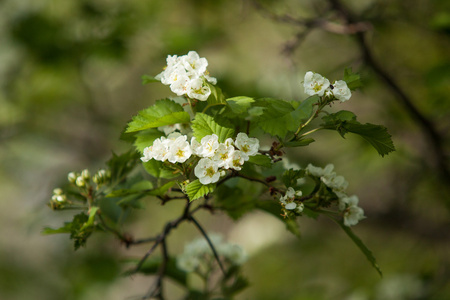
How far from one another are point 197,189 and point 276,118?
19 cm

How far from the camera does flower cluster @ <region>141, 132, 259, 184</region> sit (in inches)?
29.9

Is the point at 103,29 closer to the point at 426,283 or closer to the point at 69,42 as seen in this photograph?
the point at 69,42

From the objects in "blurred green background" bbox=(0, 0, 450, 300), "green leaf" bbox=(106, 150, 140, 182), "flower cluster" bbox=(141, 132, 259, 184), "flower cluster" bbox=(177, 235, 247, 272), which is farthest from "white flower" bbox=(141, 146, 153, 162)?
"blurred green background" bbox=(0, 0, 450, 300)

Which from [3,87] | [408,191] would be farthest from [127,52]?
[408,191]

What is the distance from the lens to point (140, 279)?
490 cm

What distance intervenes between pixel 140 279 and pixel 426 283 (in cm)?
354

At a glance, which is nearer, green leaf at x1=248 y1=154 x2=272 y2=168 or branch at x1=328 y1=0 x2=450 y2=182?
green leaf at x1=248 y1=154 x2=272 y2=168

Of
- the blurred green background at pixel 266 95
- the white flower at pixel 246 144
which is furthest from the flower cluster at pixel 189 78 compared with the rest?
the blurred green background at pixel 266 95

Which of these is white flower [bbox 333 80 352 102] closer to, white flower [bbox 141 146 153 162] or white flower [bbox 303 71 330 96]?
white flower [bbox 303 71 330 96]

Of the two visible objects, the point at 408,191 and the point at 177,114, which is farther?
the point at 408,191

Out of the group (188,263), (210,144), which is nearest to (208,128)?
(210,144)

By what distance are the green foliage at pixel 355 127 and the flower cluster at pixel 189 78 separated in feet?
0.76

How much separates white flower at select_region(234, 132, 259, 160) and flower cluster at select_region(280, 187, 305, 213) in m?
0.11

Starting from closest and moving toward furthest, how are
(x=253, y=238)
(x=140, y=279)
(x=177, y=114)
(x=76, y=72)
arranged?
1. (x=177, y=114)
2. (x=76, y=72)
3. (x=253, y=238)
4. (x=140, y=279)
